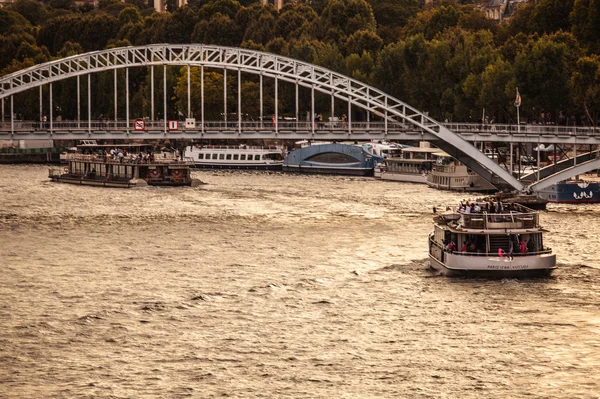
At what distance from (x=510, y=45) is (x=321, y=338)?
285 ft

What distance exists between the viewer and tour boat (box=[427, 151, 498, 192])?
101m

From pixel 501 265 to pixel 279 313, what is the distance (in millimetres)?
10874

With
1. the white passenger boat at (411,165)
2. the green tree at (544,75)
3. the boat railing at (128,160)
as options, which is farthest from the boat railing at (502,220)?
the green tree at (544,75)

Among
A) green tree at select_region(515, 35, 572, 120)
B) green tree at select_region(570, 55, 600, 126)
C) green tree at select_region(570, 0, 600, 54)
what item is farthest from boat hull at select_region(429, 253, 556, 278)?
green tree at select_region(570, 0, 600, 54)

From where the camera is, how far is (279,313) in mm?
52188

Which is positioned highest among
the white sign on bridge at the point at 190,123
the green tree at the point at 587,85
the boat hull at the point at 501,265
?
the green tree at the point at 587,85

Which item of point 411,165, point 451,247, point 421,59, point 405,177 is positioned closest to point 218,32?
point 421,59

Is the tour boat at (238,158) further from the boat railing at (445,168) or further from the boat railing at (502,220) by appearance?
the boat railing at (502,220)

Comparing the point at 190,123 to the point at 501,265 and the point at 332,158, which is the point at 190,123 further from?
the point at 501,265

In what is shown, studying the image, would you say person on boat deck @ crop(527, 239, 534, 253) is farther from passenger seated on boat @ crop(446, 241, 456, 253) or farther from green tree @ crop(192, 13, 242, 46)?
green tree @ crop(192, 13, 242, 46)

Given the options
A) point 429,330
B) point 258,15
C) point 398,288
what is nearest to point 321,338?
point 429,330

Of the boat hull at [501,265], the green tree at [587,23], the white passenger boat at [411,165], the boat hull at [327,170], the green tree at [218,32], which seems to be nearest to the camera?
the boat hull at [501,265]

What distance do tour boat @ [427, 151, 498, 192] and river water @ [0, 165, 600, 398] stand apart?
19448 mm

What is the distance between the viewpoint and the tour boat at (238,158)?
425 ft
